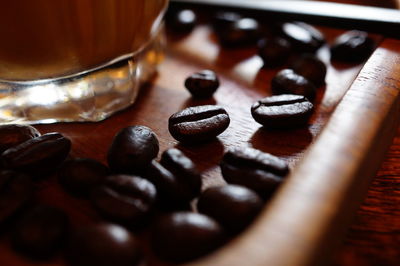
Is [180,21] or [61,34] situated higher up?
[61,34]

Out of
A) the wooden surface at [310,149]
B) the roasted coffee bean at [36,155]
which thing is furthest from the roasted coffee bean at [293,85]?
the roasted coffee bean at [36,155]

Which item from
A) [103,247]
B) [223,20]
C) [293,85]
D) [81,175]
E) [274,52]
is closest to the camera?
[103,247]

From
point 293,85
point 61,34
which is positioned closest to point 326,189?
point 293,85

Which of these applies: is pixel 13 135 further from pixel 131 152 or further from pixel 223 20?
pixel 223 20

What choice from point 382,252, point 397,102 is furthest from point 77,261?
point 397,102

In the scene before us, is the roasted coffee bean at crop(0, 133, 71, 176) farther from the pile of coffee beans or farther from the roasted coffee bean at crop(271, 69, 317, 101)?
the roasted coffee bean at crop(271, 69, 317, 101)

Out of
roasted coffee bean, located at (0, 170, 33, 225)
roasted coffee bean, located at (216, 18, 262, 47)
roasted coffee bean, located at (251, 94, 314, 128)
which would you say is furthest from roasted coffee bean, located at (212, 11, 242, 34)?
roasted coffee bean, located at (0, 170, 33, 225)

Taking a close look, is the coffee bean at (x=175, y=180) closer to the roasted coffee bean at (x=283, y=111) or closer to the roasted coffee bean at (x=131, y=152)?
the roasted coffee bean at (x=131, y=152)
